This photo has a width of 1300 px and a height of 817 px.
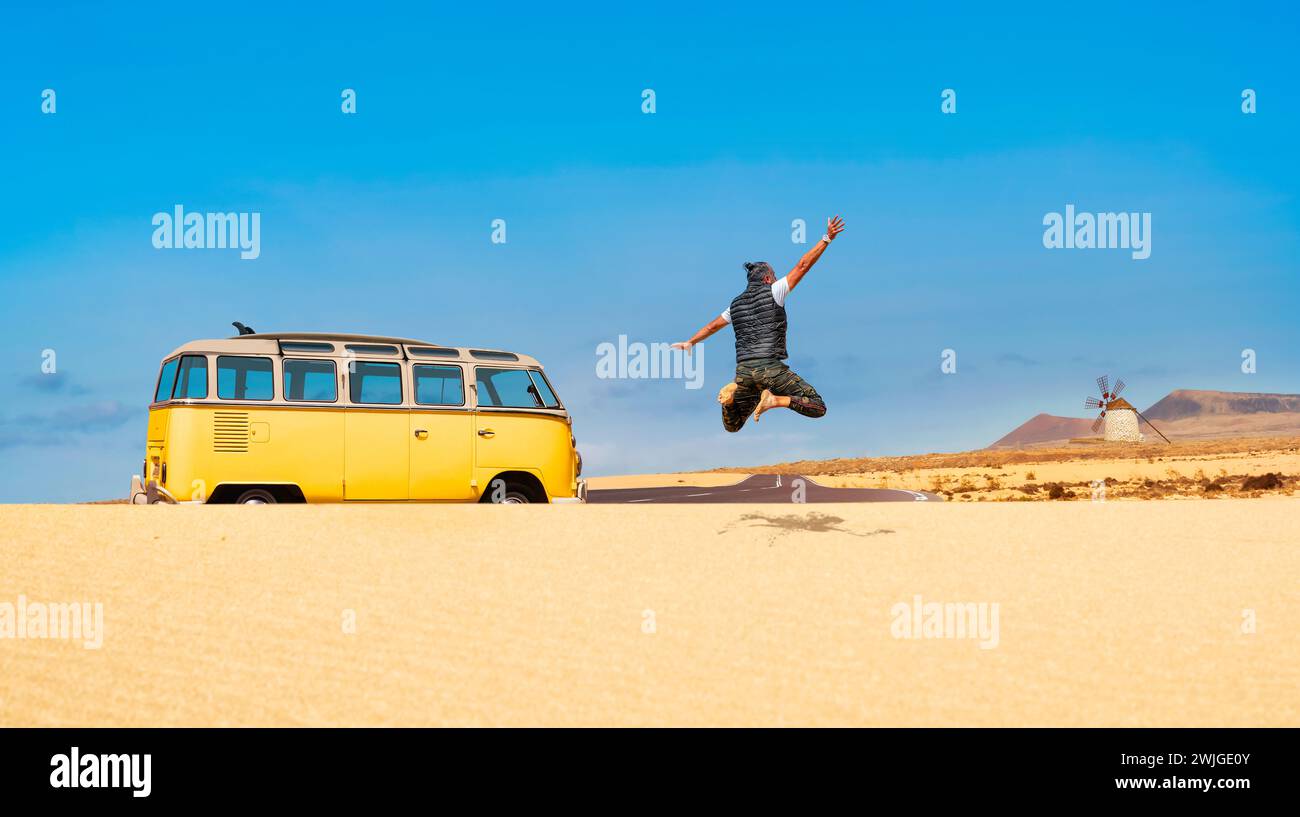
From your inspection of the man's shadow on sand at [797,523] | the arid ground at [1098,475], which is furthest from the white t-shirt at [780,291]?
the arid ground at [1098,475]

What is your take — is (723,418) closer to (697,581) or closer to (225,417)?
(697,581)

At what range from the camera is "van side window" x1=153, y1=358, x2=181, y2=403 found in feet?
51.3

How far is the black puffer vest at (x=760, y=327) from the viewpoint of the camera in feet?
50.0

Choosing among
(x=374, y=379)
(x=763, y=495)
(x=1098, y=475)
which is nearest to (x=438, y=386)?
(x=374, y=379)

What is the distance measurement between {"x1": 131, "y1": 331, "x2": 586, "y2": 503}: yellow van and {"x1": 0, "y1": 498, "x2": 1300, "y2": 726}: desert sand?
0.88 metres

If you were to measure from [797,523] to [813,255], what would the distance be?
378 centimetres

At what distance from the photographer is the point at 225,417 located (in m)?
15.1

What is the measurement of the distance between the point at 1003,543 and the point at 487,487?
299 inches

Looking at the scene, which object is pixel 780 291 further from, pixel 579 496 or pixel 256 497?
pixel 256 497

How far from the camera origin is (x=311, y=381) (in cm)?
1587

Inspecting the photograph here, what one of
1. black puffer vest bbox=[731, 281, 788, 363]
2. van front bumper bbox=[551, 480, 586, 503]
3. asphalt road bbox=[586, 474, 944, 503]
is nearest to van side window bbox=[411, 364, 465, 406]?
van front bumper bbox=[551, 480, 586, 503]

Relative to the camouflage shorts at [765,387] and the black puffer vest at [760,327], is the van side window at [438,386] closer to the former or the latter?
the camouflage shorts at [765,387]

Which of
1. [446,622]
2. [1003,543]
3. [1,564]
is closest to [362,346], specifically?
[1,564]

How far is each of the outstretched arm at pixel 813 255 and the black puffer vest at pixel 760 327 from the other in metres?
0.41
